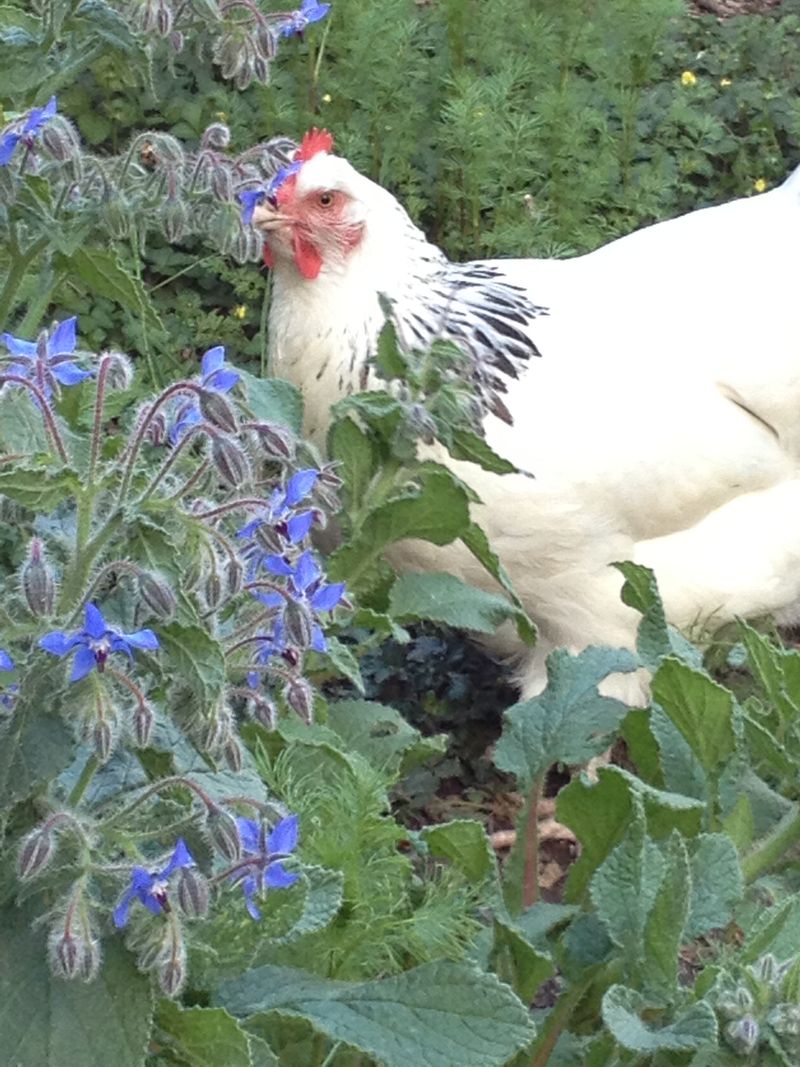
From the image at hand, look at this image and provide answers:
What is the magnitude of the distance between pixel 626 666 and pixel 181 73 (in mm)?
2944

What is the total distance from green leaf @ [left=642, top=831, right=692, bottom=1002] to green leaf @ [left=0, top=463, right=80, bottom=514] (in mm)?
788

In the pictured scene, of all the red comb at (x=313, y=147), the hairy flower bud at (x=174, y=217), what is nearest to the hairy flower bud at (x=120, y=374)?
the hairy flower bud at (x=174, y=217)

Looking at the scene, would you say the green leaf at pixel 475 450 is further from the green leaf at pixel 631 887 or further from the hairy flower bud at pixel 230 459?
the hairy flower bud at pixel 230 459

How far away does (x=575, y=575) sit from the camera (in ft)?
9.52

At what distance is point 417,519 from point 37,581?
102cm

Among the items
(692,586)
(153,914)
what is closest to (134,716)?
(153,914)

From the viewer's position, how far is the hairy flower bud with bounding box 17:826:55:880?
1.25m

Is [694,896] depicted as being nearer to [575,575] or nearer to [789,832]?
[789,832]

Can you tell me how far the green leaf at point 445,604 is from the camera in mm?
2248

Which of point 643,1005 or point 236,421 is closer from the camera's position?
point 236,421

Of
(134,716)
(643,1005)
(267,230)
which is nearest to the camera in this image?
(134,716)

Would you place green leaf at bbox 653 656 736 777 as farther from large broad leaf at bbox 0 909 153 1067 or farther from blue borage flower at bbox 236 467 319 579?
large broad leaf at bbox 0 909 153 1067

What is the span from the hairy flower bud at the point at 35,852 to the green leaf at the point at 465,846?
2.29 ft

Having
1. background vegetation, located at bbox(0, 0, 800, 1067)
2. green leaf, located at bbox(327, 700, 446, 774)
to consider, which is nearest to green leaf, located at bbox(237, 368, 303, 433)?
background vegetation, located at bbox(0, 0, 800, 1067)
